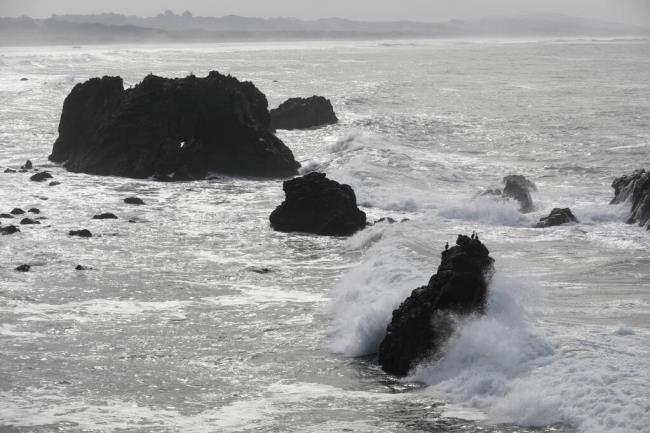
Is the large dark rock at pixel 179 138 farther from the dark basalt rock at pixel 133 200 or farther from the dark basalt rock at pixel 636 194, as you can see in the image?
the dark basalt rock at pixel 636 194

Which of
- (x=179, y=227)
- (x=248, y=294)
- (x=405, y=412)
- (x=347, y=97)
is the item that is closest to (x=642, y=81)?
(x=347, y=97)

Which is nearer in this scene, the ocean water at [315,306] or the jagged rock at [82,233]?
the ocean water at [315,306]

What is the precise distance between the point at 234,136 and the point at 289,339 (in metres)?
24.5

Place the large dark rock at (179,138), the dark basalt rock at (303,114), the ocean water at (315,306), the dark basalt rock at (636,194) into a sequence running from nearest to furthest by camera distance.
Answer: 1. the ocean water at (315,306)
2. the dark basalt rock at (636,194)
3. the large dark rock at (179,138)
4. the dark basalt rock at (303,114)

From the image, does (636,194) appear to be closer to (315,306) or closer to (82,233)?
(315,306)

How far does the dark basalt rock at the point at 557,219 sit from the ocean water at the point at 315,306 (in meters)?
0.54

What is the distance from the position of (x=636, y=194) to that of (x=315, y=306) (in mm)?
15013

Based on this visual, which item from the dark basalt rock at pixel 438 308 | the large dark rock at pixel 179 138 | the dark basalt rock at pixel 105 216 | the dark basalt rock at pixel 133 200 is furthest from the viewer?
the large dark rock at pixel 179 138

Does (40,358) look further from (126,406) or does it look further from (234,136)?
(234,136)

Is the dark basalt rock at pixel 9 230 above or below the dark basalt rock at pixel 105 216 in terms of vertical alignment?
above

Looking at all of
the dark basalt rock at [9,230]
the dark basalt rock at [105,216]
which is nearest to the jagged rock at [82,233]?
the dark basalt rock at [9,230]

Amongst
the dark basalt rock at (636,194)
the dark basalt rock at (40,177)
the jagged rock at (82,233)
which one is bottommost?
the dark basalt rock at (40,177)

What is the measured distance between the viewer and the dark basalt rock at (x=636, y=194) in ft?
105

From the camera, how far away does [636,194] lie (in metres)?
33.2
